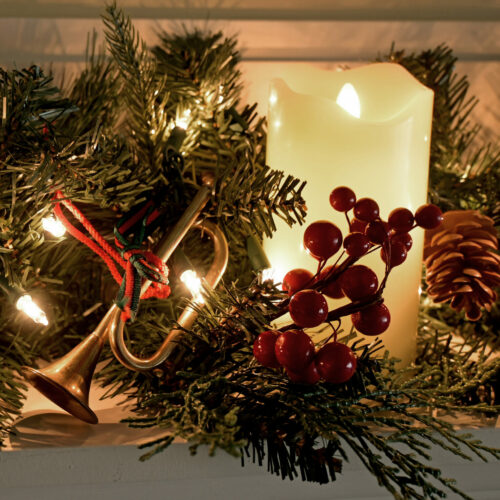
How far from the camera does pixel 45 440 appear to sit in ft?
1.11

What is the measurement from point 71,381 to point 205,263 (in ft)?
0.53

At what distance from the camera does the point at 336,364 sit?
0.29m

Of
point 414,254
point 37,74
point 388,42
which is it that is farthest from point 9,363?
point 388,42

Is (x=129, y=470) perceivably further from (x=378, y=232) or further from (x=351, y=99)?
(x=351, y=99)

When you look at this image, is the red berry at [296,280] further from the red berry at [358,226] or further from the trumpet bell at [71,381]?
the trumpet bell at [71,381]

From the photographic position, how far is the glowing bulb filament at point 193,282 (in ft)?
1.27

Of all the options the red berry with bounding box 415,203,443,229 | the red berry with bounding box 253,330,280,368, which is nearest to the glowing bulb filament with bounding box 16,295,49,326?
the red berry with bounding box 253,330,280,368

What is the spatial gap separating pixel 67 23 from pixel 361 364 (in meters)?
0.41

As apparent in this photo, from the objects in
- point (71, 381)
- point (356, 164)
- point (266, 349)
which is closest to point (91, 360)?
point (71, 381)

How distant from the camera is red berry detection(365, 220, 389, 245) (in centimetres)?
32

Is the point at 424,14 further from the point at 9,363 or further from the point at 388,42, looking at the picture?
the point at 9,363

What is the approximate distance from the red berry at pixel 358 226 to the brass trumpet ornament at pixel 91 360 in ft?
0.35

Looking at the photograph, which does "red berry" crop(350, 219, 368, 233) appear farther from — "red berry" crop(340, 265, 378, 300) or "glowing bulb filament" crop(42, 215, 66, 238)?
"glowing bulb filament" crop(42, 215, 66, 238)

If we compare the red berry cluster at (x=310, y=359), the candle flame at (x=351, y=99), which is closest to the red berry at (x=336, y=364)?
the red berry cluster at (x=310, y=359)
